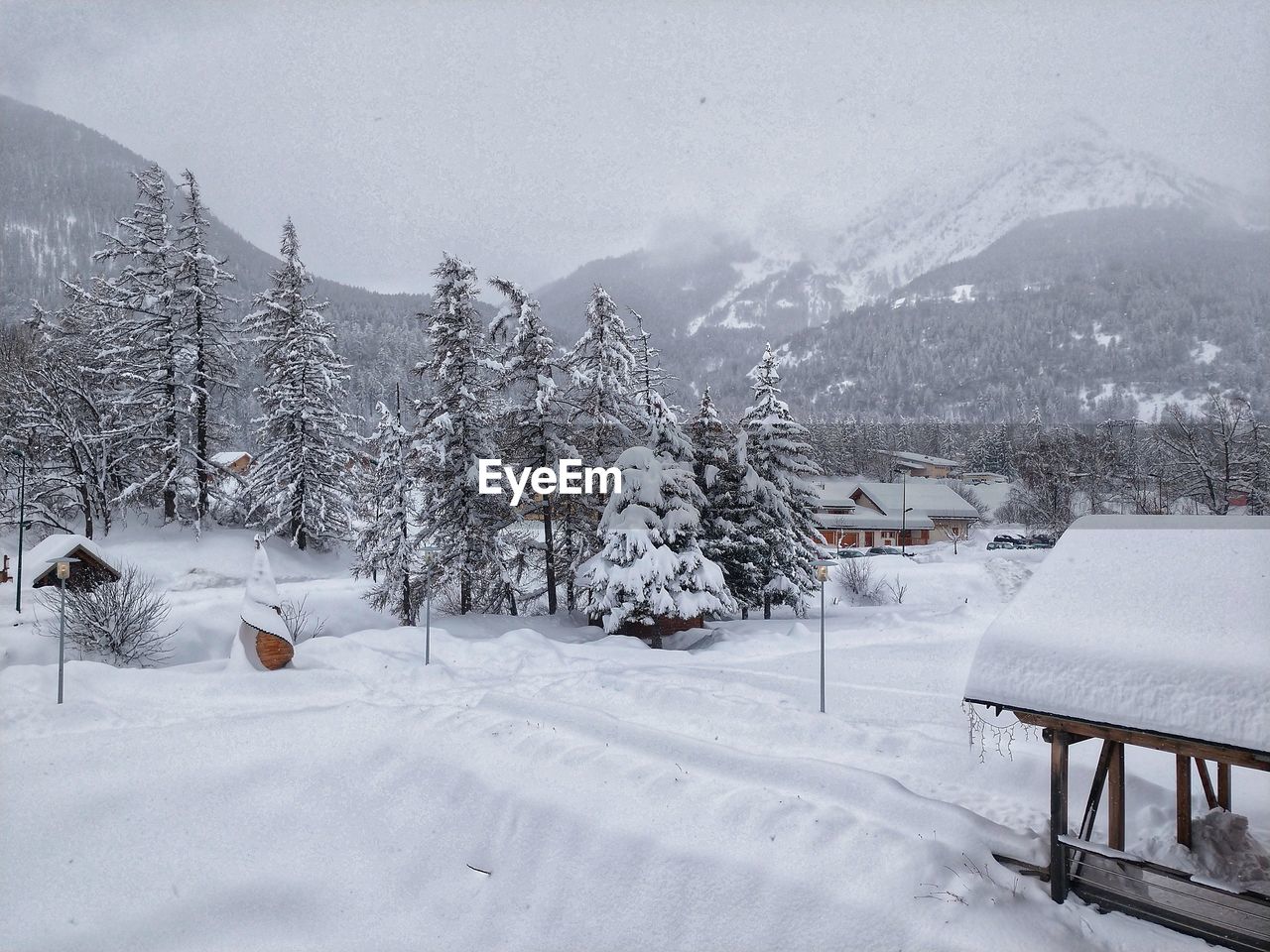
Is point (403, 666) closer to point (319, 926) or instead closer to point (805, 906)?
point (319, 926)

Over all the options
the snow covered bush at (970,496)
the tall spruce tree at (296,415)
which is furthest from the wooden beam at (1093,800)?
the snow covered bush at (970,496)

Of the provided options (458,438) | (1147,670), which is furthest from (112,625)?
(1147,670)

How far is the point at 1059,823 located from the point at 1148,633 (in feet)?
7.57

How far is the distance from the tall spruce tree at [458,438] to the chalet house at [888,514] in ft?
122

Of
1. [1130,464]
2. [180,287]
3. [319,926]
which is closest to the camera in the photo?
[319,926]

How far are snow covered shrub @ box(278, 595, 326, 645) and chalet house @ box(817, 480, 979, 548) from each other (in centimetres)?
4005

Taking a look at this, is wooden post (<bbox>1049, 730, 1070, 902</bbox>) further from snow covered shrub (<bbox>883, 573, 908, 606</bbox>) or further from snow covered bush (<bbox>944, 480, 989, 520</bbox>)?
snow covered bush (<bbox>944, 480, 989, 520</bbox>)

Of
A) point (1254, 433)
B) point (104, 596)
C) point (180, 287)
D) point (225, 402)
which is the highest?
point (180, 287)

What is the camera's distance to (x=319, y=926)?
7.17 metres

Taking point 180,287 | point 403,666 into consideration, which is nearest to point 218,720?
point 403,666

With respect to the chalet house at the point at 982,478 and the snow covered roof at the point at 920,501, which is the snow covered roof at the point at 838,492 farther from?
the chalet house at the point at 982,478

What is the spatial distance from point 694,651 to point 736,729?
7055 mm

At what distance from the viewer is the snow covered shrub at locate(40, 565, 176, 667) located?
16016mm

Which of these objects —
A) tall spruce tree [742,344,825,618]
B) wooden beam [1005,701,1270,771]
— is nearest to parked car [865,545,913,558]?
tall spruce tree [742,344,825,618]
